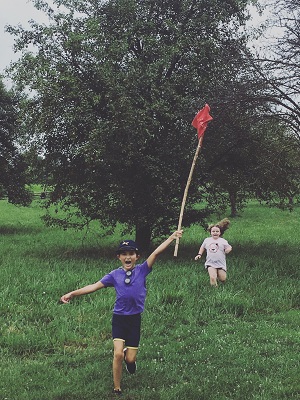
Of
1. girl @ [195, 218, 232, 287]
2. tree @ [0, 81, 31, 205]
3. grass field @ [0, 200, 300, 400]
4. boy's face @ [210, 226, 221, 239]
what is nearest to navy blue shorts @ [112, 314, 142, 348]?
grass field @ [0, 200, 300, 400]

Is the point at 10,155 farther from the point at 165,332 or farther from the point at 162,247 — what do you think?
the point at 162,247

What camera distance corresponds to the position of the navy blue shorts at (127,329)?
5695 mm

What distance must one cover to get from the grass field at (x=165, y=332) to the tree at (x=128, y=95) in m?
2.08

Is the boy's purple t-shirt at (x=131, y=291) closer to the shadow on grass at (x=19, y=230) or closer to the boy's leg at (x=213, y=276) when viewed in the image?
the boy's leg at (x=213, y=276)

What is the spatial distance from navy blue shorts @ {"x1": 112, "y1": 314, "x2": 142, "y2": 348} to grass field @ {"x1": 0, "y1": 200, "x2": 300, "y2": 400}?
1.73ft

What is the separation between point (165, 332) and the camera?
25.7ft

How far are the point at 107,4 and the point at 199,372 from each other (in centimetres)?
1251

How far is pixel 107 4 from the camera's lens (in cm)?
1532

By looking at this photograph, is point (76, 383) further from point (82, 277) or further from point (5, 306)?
point (82, 277)

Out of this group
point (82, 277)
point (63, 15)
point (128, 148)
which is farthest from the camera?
point (63, 15)

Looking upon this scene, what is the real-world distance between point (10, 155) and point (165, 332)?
60.9 ft

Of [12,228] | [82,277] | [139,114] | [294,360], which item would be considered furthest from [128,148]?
[12,228]

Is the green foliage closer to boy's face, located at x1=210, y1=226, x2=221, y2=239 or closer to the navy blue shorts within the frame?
boy's face, located at x1=210, y1=226, x2=221, y2=239

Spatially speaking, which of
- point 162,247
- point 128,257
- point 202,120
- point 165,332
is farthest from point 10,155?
point 162,247
